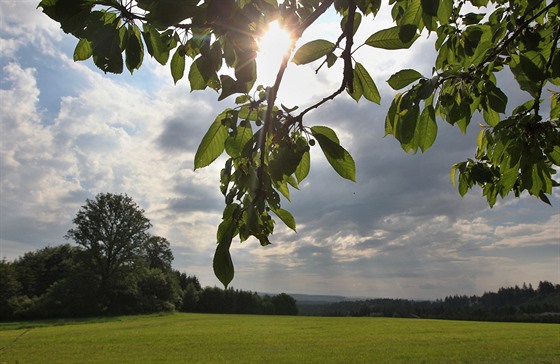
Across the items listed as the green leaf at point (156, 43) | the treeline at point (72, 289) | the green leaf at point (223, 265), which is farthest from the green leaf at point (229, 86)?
the treeline at point (72, 289)

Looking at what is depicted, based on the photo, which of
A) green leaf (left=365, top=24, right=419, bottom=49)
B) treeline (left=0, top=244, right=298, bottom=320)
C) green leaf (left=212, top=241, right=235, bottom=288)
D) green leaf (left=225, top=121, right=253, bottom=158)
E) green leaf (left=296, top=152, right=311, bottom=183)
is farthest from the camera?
treeline (left=0, top=244, right=298, bottom=320)

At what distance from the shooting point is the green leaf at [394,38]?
122cm

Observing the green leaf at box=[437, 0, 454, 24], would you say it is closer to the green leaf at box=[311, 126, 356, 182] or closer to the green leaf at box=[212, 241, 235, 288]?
the green leaf at box=[311, 126, 356, 182]

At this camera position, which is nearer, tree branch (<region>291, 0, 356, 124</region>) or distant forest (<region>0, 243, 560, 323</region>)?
tree branch (<region>291, 0, 356, 124</region>)

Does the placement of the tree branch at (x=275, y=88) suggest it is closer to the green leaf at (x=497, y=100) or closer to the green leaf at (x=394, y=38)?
the green leaf at (x=394, y=38)

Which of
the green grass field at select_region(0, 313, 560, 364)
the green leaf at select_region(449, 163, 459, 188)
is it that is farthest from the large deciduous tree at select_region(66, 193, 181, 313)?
the green leaf at select_region(449, 163, 459, 188)

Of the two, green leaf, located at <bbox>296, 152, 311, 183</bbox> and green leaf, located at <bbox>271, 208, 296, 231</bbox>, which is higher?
green leaf, located at <bbox>296, 152, 311, 183</bbox>

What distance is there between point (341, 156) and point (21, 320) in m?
50.8

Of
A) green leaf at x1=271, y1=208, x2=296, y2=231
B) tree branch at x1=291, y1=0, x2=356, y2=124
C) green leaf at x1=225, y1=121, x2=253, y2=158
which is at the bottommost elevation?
green leaf at x1=271, y1=208, x2=296, y2=231

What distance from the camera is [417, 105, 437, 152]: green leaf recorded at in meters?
1.42

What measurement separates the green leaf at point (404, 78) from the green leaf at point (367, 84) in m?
0.06

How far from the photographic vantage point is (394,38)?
1.26m

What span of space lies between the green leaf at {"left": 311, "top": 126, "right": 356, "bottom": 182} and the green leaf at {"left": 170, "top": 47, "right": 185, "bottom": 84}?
576 mm

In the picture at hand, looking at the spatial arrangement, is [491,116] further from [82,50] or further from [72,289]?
[72,289]
